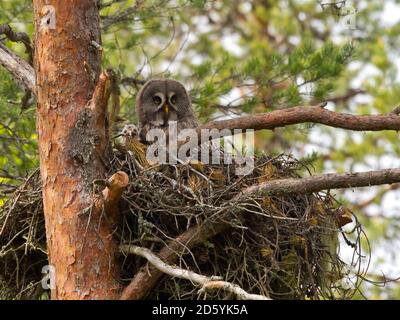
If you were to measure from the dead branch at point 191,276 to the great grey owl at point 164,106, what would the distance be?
87.5 inches

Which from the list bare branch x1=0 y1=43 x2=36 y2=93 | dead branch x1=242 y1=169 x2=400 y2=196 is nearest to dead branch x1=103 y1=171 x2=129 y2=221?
dead branch x1=242 y1=169 x2=400 y2=196

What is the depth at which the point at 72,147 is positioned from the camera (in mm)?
4859

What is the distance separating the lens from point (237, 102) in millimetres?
7621

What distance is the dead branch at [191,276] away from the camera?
→ 4043 mm

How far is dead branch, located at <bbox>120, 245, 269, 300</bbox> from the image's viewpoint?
4043 mm

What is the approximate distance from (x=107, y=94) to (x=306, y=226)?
1508 mm

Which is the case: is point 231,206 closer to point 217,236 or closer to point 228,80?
point 217,236

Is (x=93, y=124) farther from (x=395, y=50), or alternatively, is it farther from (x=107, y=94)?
(x=395, y=50)

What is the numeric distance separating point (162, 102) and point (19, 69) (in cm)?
182

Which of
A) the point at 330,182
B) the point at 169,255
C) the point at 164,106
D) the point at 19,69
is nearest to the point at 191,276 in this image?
the point at 169,255

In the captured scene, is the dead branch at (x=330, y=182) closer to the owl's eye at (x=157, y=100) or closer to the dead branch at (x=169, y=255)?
the dead branch at (x=169, y=255)

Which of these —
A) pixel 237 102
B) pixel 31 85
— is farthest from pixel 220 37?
pixel 31 85

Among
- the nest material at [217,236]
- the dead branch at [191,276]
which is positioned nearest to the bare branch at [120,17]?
the nest material at [217,236]
